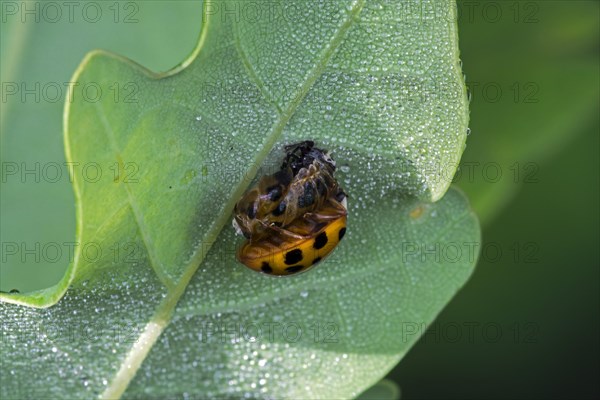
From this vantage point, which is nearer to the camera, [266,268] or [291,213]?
[266,268]

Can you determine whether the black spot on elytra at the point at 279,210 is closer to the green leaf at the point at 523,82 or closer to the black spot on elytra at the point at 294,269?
the black spot on elytra at the point at 294,269

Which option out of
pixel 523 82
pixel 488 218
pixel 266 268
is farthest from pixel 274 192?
pixel 523 82

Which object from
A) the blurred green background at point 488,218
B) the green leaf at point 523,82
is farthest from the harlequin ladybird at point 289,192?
the blurred green background at point 488,218

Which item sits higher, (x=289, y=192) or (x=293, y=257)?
(x=289, y=192)

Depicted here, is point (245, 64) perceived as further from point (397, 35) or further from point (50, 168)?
point (50, 168)

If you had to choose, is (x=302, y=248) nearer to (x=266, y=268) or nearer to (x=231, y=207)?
(x=266, y=268)

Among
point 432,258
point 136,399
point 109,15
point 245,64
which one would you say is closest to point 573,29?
point 432,258

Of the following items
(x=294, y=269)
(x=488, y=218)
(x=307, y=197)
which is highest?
(x=307, y=197)
